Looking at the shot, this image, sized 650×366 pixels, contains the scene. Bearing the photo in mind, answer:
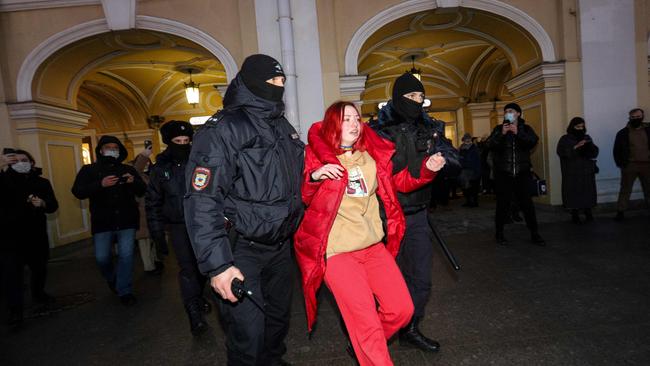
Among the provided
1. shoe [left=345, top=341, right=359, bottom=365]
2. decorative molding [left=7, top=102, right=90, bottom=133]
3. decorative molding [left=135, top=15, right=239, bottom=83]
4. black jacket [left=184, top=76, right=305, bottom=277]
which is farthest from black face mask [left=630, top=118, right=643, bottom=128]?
decorative molding [left=7, top=102, right=90, bottom=133]

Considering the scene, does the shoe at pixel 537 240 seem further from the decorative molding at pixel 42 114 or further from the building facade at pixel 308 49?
the decorative molding at pixel 42 114

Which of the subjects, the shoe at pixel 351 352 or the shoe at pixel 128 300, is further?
the shoe at pixel 128 300

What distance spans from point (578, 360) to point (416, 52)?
36.3 ft

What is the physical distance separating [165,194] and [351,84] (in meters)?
4.66

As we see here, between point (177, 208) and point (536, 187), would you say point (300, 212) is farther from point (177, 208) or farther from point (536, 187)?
point (536, 187)

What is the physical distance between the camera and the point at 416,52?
12047 millimetres

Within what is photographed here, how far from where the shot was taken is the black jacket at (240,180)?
1760mm

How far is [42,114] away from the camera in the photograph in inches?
285

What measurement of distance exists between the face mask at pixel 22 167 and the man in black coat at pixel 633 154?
8702 mm

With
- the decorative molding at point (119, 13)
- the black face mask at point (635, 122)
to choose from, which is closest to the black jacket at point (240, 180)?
the decorative molding at point (119, 13)

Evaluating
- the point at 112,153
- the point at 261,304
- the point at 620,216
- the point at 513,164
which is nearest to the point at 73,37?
the point at 112,153

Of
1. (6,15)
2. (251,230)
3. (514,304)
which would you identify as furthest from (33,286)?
(6,15)

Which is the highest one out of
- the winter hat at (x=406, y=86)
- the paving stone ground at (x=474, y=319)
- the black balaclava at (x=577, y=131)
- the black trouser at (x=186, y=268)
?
the winter hat at (x=406, y=86)

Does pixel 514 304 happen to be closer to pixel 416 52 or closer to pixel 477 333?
pixel 477 333
